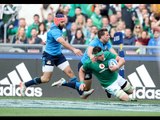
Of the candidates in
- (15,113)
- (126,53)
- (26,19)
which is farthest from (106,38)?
(26,19)

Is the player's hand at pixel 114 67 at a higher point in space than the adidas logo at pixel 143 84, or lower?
higher

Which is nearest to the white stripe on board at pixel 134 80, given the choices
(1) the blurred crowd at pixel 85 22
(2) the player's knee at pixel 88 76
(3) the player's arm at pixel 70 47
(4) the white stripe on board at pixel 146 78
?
(4) the white stripe on board at pixel 146 78

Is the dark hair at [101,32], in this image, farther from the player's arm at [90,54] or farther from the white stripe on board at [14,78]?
the white stripe on board at [14,78]

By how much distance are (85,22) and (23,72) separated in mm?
4023

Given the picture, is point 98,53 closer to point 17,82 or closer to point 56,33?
point 56,33

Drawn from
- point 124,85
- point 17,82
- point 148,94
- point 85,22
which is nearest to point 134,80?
point 148,94

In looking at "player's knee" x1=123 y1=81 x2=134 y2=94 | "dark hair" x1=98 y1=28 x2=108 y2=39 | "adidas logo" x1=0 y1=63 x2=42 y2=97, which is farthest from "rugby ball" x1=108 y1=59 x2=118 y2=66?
"adidas logo" x1=0 y1=63 x2=42 y2=97

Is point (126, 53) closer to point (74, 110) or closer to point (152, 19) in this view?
point (152, 19)

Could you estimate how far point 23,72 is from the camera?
19.1 metres

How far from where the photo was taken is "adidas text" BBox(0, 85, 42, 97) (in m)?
18.9

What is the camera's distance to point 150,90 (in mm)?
18750

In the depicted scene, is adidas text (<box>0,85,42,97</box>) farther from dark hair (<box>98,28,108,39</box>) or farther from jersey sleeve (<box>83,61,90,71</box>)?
dark hair (<box>98,28,108,39</box>)

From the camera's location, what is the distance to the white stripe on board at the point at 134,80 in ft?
61.9

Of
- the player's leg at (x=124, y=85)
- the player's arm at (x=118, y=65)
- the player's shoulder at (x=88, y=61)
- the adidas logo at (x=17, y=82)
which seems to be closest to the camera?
the player's arm at (x=118, y=65)
